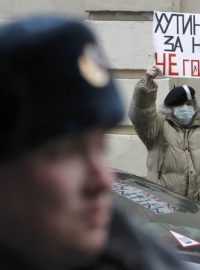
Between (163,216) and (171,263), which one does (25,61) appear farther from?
(163,216)

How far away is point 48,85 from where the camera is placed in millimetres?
879

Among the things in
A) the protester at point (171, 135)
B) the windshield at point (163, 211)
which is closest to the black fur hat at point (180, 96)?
the protester at point (171, 135)

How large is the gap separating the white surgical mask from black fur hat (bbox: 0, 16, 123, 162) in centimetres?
429

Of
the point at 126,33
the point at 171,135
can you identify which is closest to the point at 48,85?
the point at 171,135

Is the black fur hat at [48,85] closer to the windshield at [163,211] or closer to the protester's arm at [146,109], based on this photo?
the windshield at [163,211]

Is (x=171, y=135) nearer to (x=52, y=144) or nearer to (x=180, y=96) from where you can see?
(x=180, y=96)

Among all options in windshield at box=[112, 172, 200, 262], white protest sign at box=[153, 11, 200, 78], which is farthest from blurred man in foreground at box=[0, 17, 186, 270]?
white protest sign at box=[153, 11, 200, 78]

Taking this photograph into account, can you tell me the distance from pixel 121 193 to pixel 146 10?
4653mm

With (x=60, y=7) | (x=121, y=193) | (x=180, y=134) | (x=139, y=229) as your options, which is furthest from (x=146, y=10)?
(x=139, y=229)

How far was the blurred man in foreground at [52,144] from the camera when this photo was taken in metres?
0.87

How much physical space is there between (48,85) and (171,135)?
14.0 ft

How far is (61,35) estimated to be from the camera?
907 millimetres

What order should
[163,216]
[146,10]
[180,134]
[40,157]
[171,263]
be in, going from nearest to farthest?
[40,157], [171,263], [163,216], [180,134], [146,10]

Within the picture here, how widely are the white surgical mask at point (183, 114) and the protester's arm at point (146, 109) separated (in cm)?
19
